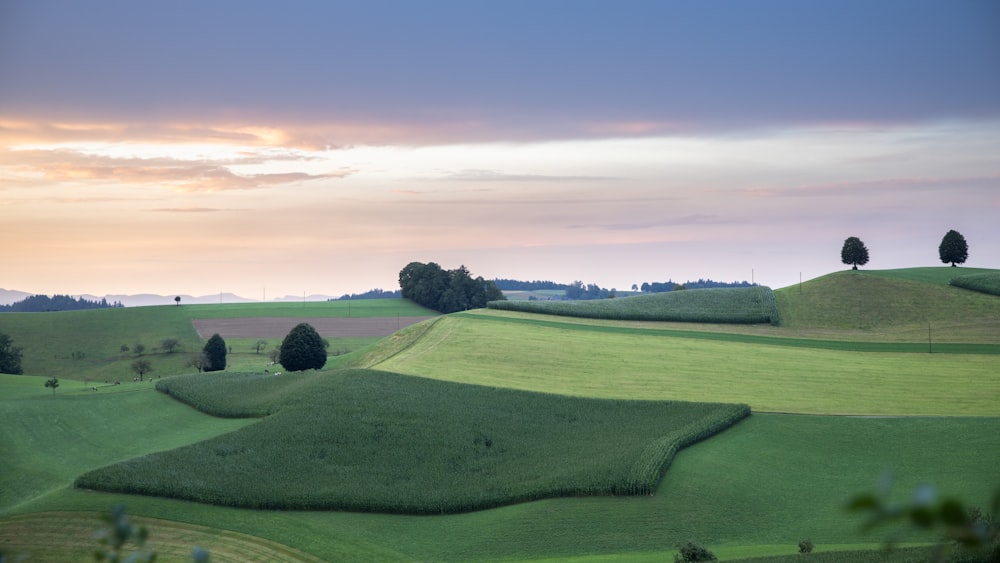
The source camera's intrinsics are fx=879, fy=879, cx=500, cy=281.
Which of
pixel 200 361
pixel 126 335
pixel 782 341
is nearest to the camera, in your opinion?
pixel 782 341

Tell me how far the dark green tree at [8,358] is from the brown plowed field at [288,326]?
21382mm

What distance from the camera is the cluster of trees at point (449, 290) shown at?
138 meters

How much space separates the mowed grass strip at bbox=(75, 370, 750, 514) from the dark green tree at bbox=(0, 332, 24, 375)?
49891 millimetres

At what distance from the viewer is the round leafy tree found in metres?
69.8

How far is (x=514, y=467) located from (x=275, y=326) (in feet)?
269

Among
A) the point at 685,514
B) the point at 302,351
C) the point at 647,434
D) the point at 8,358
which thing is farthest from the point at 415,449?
the point at 8,358

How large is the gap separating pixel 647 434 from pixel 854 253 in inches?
2738

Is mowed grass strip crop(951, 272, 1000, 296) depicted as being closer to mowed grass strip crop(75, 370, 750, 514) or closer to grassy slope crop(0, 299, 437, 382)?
mowed grass strip crop(75, 370, 750, 514)

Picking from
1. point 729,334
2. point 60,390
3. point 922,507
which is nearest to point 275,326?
point 60,390

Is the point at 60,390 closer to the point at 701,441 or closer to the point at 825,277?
the point at 701,441

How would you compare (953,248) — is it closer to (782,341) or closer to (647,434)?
(782,341)

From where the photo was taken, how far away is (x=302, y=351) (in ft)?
230

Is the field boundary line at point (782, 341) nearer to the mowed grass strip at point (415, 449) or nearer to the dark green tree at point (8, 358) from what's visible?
the mowed grass strip at point (415, 449)

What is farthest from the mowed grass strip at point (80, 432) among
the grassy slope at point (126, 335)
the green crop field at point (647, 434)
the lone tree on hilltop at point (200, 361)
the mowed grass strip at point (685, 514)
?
the grassy slope at point (126, 335)
